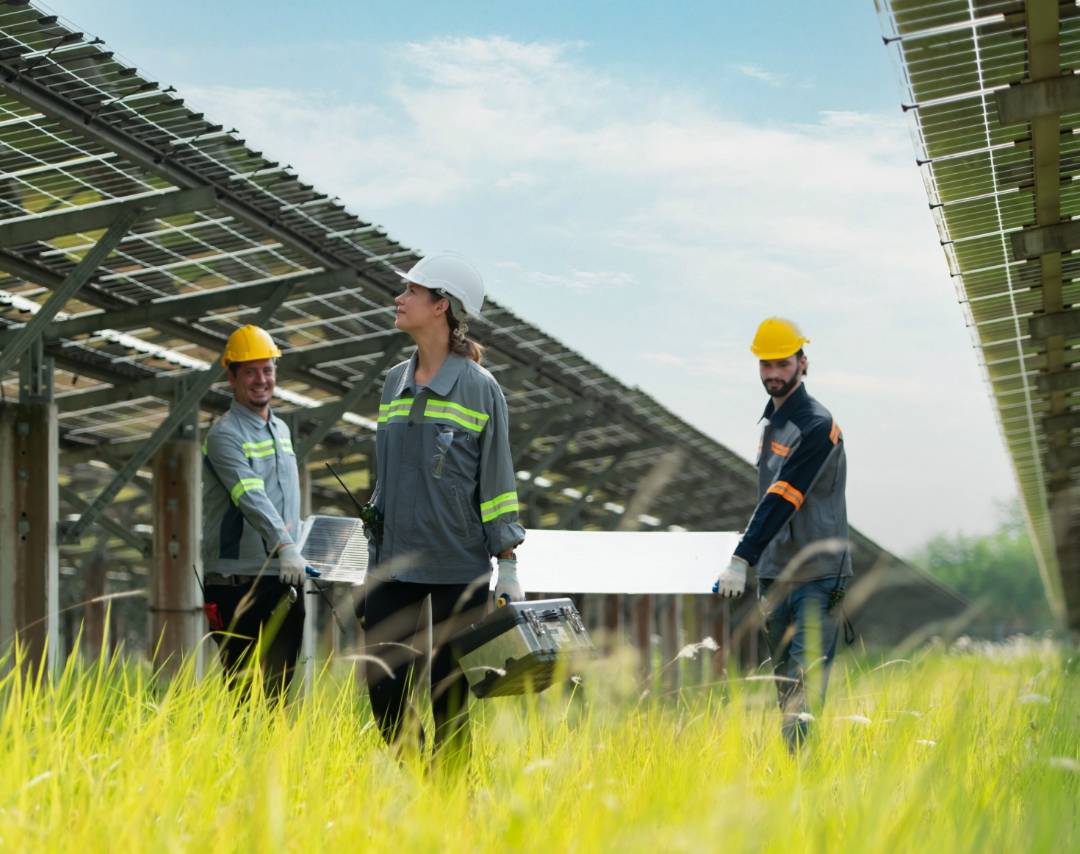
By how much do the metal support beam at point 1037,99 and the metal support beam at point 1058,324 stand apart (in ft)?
17.6

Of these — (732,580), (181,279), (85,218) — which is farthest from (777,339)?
(181,279)

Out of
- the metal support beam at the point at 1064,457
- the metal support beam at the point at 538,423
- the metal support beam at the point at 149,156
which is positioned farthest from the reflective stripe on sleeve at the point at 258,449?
the metal support beam at the point at 1064,457

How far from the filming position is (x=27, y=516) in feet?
42.5

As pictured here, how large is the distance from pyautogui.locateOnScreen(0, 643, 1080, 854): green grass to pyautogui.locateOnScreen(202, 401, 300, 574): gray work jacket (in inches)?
54.3

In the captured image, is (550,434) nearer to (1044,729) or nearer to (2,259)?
(2,259)

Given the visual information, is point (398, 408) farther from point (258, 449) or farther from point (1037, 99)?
point (1037, 99)

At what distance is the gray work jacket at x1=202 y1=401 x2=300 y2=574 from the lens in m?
6.81

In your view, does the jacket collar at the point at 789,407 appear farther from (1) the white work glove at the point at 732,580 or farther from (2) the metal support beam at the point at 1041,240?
(2) the metal support beam at the point at 1041,240

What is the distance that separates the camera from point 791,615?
6816mm

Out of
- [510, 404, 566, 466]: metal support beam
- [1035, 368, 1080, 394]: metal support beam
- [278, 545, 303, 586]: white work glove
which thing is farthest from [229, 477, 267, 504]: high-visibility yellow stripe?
[510, 404, 566, 466]: metal support beam

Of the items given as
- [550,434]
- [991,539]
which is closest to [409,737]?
[550,434]

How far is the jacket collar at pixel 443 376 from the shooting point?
213 inches

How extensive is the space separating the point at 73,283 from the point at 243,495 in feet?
17.7

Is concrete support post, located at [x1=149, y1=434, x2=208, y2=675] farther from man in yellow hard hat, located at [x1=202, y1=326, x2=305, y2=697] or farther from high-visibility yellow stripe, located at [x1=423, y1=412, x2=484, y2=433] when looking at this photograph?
high-visibility yellow stripe, located at [x1=423, y1=412, x2=484, y2=433]
